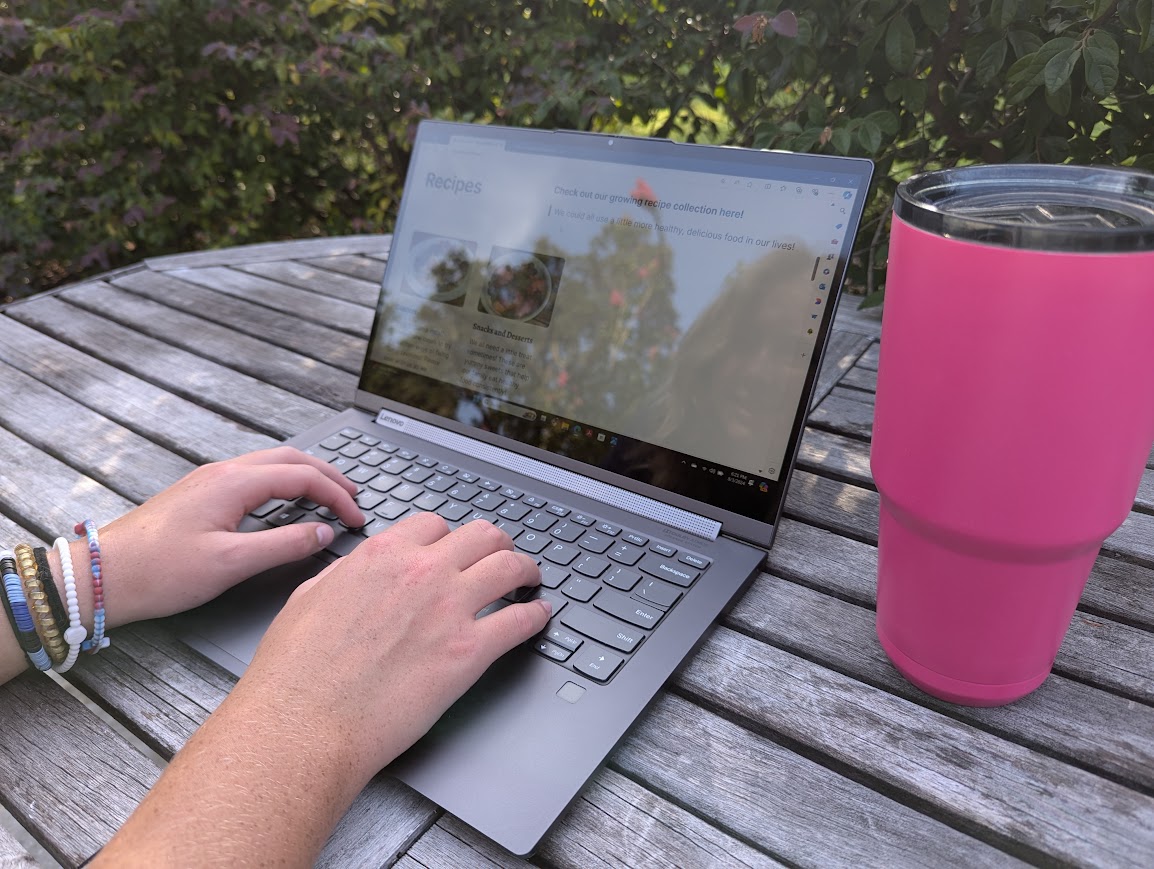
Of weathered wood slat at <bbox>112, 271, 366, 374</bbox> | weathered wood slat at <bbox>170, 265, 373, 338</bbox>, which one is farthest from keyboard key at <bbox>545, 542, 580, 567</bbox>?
weathered wood slat at <bbox>170, 265, 373, 338</bbox>

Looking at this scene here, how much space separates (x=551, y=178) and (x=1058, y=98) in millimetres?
752

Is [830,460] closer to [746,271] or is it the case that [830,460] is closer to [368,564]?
[746,271]

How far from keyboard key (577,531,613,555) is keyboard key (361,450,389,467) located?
0.92 feet

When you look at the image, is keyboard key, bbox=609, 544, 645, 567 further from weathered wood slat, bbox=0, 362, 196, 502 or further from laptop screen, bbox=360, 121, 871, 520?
weathered wood slat, bbox=0, 362, 196, 502

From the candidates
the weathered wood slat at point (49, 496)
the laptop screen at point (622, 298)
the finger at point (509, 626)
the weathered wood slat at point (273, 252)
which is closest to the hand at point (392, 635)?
the finger at point (509, 626)

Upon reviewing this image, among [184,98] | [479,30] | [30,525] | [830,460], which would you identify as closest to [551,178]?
[830,460]

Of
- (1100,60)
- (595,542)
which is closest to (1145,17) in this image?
(1100,60)

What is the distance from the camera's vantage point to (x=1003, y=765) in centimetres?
52

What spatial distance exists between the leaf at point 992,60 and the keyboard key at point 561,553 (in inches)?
37.2

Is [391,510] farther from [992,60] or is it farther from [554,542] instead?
[992,60]

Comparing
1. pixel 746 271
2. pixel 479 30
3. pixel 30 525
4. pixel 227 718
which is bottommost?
pixel 30 525

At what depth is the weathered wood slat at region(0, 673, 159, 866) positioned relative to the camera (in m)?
0.51

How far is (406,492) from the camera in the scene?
83cm

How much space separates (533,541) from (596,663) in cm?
17
